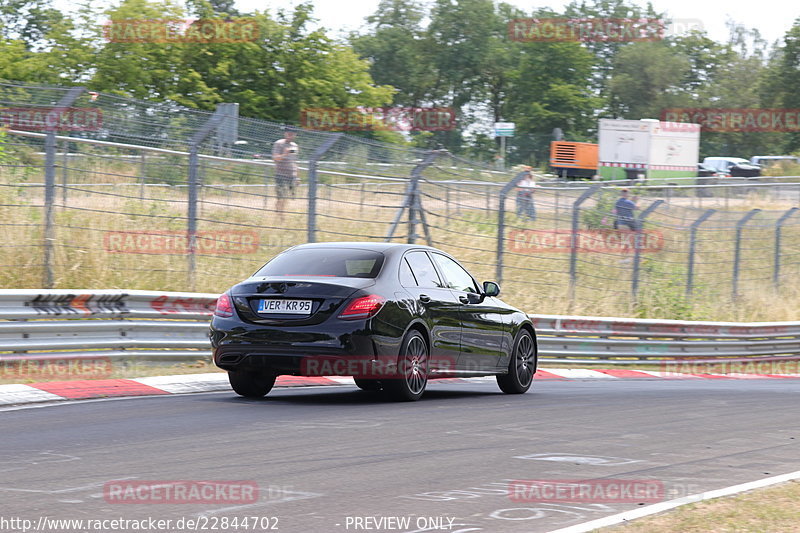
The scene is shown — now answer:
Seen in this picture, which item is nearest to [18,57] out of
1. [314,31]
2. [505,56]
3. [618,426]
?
[314,31]

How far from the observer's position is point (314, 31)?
51.6 metres

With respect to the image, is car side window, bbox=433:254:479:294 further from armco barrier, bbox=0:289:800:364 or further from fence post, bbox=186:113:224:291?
fence post, bbox=186:113:224:291

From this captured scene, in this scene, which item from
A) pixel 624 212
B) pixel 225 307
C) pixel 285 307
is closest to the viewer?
pixel 285 307

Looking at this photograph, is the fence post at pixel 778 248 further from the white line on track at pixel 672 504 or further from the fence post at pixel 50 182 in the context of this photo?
the white line on track at pixel 672 504

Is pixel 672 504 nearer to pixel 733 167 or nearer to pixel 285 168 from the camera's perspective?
pixel 285 168

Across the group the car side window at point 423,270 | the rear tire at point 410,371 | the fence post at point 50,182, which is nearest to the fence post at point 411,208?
the fence post at point 50,182

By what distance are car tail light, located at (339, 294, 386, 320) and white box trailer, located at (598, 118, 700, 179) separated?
46.4 meters

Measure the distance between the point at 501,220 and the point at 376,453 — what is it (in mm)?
12019

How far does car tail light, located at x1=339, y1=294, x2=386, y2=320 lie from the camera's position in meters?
9.98

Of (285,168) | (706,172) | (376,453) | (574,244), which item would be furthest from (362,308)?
(706,172)

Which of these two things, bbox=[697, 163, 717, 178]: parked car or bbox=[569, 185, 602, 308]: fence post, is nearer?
bbox=[569, 185, 602, 308]: fence post

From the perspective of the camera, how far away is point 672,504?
6.14 metres

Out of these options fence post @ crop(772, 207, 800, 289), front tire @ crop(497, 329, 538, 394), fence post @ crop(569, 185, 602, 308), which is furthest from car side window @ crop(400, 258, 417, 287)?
fence post @ crop(772, 207, 800, 289)

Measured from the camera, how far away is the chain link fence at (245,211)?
13656 millimetres
